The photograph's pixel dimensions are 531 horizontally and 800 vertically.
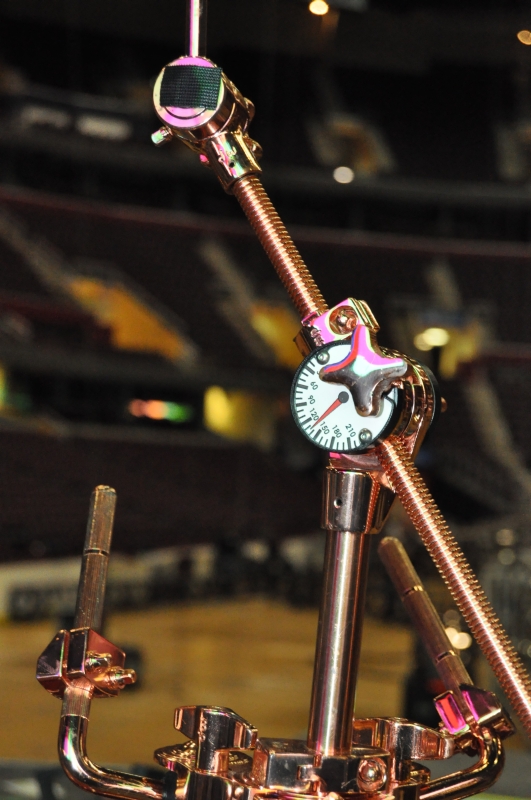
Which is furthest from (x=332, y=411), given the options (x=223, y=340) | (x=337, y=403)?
(x=223, y=340)

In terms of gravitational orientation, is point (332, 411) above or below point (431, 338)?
below

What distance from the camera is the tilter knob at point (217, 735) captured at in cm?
35

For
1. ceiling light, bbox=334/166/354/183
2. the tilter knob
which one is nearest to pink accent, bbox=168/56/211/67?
the tilter knob

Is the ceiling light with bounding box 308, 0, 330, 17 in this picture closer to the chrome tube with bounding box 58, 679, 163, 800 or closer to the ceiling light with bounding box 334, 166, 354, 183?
the chrome tube with bounding box 58, 679, 163, 800

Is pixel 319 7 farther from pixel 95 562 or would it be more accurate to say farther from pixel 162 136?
pixel 95 562

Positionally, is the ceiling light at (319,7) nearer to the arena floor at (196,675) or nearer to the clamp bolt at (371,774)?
the clamp bolt at (371,774)

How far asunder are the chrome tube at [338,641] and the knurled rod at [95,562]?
0.10 metres

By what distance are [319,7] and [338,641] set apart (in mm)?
1011

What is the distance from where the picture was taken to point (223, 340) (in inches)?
240

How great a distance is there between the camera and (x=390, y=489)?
0.37 meters

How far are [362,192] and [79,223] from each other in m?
1.95

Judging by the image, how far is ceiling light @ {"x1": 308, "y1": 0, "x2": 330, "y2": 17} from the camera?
1.12 meters

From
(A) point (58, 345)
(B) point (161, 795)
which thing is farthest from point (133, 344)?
(B) point (161, 795)

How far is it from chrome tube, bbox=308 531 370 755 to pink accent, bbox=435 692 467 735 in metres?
0.07
